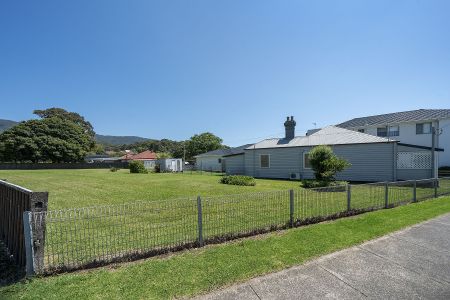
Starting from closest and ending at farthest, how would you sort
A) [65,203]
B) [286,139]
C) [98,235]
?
1. [98,235]
2. [65,203]
3. [286,139]

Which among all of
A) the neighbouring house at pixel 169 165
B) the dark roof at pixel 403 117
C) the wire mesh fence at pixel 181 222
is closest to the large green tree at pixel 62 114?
the neighbouring house at pixel 169 165

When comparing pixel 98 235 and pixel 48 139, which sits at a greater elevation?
pixel 48 139

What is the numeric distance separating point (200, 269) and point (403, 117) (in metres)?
33.5

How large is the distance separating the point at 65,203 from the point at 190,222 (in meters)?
6.57

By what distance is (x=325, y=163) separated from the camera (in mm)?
15102

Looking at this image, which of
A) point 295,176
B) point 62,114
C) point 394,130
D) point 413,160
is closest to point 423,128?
point 394,130

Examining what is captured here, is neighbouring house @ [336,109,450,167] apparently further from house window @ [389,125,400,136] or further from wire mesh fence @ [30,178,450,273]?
wire mesh fence @ [30,178,450,273]

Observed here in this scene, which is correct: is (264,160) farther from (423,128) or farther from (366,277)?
(366,277)

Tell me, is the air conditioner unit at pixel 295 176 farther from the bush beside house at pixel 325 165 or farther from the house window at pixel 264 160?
the bush beside house at pixel 325 165

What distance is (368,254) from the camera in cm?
486

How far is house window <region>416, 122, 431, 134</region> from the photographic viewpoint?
27.7 meters

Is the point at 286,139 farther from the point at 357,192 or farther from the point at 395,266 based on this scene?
the point at 395,266

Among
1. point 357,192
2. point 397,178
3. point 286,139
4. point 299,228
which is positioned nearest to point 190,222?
point 299,228

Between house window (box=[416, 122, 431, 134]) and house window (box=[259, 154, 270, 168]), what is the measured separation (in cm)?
1738
